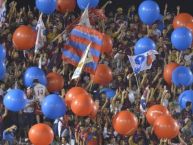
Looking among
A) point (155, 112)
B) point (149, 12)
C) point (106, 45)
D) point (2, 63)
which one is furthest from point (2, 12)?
point (155, 112)

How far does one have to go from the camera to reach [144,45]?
762cm

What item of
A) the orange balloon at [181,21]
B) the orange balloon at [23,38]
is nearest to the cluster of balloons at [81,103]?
the orange balloon at [23,38]

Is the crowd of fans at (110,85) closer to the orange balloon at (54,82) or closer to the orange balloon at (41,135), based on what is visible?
the orange balloon at (54,82)

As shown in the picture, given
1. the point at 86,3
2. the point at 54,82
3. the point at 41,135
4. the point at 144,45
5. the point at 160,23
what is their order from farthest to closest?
the point at 160,23 → the point at 86,3 → the point at 144,45 → the point at 54,82 → the point at 41,135

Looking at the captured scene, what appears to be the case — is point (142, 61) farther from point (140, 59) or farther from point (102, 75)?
point (102, 75)

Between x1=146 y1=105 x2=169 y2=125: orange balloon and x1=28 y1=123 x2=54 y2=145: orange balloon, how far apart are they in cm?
118

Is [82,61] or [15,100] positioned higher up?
[82,61]

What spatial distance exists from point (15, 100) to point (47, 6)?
1.59 m

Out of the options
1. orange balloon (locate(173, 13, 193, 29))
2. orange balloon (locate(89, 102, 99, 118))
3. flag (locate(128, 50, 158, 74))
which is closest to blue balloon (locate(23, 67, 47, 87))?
orange balloon (locate(89, 102, 99, 118))

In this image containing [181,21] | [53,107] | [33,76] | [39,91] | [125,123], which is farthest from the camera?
[181,21]

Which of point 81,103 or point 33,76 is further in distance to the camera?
point 33,76

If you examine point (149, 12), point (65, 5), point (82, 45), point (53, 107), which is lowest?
point (53, 107)

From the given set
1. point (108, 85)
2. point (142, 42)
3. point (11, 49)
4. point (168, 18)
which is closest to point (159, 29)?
point (168, 18)

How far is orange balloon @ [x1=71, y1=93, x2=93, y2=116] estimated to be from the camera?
20.6 feet
